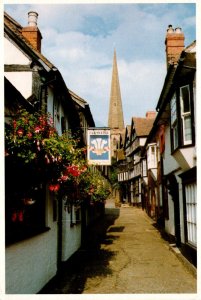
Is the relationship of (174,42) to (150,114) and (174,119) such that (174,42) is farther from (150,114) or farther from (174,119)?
(150,114)

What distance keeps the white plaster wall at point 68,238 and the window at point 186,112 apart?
5.66m

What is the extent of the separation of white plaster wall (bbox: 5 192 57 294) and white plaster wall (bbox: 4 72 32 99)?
11.5 feet

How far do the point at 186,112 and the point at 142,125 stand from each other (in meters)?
30.5

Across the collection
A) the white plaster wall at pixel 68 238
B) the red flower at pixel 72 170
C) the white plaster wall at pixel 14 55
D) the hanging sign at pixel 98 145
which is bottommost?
the white plaster wall at pixel 68 238

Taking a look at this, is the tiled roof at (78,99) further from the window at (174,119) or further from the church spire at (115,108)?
the church spire at (115,108)

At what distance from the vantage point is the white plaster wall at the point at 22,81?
9.84m

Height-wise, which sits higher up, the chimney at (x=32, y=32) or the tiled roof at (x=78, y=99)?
the chimney at (x=32, y=32)

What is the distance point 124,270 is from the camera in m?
12.1

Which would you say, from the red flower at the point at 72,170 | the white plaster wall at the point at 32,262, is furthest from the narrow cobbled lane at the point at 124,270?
the red flower at the point at 72,170

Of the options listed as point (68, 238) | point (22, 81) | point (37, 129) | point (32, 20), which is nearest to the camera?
point (37, 129)

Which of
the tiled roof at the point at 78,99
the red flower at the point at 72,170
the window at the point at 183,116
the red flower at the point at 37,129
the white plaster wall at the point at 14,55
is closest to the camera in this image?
the red flower at the point at 37,129

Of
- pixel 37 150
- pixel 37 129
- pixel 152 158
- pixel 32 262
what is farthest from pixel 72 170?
pixel 152 158

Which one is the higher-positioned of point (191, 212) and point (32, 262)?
point (191, 212)

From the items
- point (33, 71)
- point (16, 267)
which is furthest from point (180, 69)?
point (16, 267)
